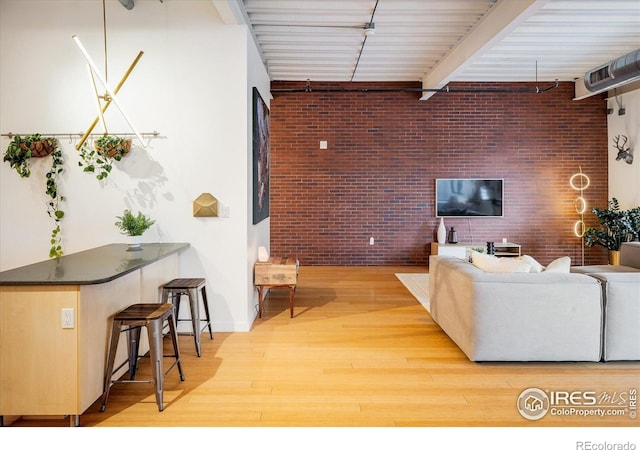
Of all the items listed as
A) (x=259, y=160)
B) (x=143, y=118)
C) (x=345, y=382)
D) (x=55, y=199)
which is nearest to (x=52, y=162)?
(x=55, y=199)

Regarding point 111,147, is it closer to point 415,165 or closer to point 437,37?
point 437,37

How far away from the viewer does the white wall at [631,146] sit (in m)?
7.08

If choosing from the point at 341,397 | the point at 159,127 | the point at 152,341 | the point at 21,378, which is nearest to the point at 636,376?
the point at 341,397

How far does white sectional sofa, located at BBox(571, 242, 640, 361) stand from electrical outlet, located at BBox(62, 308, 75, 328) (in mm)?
3341

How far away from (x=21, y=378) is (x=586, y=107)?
8.48m

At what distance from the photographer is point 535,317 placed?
10.5 feet

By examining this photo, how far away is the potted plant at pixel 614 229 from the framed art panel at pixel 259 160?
499 cm

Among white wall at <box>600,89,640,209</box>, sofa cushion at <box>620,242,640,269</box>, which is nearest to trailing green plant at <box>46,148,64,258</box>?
sofa cushion at <box>620,242,640,269</box>

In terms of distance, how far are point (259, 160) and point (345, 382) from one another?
8.51 feet

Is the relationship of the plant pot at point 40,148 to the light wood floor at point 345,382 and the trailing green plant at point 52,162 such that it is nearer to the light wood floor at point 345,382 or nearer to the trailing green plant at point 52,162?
the trailing green plant at point 52,162

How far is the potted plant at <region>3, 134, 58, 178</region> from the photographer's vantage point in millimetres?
3861

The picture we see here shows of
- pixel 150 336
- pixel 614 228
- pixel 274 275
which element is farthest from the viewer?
pixel 614 228

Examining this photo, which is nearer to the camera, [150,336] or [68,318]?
[68,318]
